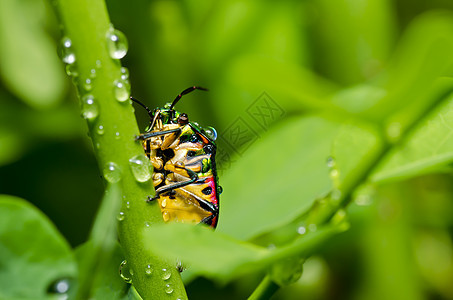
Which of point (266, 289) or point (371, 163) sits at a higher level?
point (371, 163)

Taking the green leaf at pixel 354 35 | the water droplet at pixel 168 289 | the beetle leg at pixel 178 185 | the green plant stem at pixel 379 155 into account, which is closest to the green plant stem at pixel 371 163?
the green plant stem at pixel 379 155

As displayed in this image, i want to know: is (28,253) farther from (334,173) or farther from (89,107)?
(334,173)

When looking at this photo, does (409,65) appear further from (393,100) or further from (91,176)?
(91,176)

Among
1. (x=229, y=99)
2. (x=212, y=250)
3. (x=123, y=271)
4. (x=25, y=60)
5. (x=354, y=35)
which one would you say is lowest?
(x=229, y=99)

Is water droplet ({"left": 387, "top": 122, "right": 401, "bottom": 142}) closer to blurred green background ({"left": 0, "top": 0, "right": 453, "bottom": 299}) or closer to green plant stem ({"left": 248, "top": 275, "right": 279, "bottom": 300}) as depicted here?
green plant stem ({"left": 248, "top": 275, "right": 279, "bottom": 300})

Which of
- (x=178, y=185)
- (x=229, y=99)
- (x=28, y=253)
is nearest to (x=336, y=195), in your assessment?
(x=178, y=185)

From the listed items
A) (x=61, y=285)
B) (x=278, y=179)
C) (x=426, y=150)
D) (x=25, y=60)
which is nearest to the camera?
(x=61, y=285)
